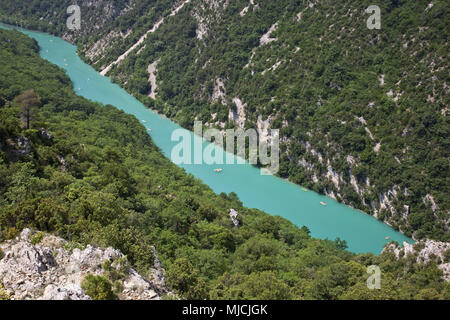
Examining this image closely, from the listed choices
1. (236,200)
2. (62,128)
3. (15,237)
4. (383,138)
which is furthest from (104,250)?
(383,138)

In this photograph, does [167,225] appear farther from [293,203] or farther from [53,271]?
[293,203]

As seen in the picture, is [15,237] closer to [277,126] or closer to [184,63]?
[277,126]

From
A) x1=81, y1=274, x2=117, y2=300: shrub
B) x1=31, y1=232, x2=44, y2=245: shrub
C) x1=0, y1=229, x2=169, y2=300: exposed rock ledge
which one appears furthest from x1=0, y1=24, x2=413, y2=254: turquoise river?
x1=81, y1=274, x2=117, y2=300: shrub

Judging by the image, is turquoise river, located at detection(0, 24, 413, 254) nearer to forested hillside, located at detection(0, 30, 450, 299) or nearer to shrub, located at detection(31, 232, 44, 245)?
forested hillside, located at detection(0, 30, 450, 299)

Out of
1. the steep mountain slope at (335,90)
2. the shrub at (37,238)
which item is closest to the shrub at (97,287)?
the shrub at (37,238)

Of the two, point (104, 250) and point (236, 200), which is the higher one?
point (104, 250)

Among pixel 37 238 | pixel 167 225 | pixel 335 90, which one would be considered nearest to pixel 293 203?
pixel 335 90
